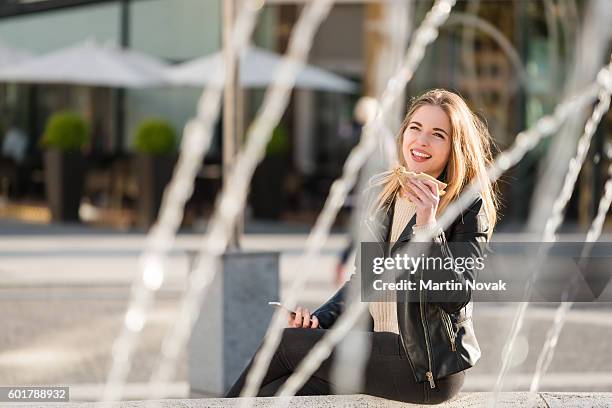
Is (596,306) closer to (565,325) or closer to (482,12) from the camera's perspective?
(565,325)

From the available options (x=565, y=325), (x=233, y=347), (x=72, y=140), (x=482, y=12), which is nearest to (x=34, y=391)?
(x=233, y=347)

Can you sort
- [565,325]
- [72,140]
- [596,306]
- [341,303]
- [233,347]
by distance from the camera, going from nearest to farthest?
[341,303] < [233,347] < [565,325] < [596,306] < [72,140]

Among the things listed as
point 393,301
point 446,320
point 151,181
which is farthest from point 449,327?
point 151,181

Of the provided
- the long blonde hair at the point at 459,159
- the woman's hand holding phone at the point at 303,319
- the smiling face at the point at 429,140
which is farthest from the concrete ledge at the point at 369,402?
the smiling face at the point at 429,140

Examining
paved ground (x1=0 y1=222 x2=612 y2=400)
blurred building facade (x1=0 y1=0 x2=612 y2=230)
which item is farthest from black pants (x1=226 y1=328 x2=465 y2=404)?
blurred building facade (x1=0 y1=0 x2=612 y2=230)

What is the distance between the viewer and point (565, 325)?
9.77 meters

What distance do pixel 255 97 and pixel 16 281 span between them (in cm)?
1215

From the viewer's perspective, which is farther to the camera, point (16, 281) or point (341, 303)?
point (16, 281)

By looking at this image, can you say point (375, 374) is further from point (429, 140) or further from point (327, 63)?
point (327, 63)

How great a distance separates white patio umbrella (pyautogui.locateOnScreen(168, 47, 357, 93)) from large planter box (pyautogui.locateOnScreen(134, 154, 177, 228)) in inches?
55.0

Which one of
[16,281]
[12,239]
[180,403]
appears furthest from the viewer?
[12,239]

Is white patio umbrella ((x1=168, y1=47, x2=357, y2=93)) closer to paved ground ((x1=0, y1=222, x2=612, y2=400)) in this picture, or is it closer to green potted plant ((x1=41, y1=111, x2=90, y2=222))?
green potted plant ((x1=41, y1=111, x2=90, y2=222))

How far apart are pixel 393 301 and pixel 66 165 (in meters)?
15.5

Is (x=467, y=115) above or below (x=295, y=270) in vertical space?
above
